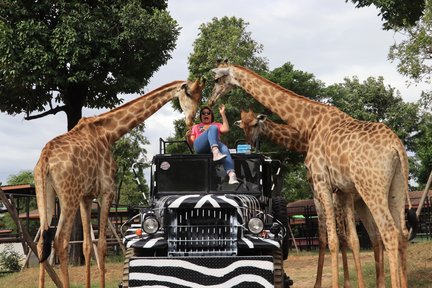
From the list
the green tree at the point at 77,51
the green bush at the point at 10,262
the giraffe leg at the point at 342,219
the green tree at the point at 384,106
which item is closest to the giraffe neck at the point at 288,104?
the giraffe leg at the point at 342,219

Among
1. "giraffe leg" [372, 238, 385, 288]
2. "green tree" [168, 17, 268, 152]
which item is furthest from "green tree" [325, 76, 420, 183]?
"giraffe leg" [372, 238, 385, 288]

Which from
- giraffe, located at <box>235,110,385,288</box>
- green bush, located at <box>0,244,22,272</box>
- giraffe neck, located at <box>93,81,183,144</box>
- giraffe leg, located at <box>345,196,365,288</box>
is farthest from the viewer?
green bush, located at <box>0,244,22,272</box>

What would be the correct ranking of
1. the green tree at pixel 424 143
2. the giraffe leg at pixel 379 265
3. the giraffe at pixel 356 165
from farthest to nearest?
the green tree at pixel 424 143
the giraffe leg at pixel 379 265
the giraffe at pixel 356 165

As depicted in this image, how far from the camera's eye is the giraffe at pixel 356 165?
9.04 m

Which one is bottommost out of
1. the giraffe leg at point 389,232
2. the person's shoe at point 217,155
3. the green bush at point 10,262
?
the green bush at point 10,262

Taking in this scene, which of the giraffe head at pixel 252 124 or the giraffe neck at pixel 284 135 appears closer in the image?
the giraffe head at pixel 252 124

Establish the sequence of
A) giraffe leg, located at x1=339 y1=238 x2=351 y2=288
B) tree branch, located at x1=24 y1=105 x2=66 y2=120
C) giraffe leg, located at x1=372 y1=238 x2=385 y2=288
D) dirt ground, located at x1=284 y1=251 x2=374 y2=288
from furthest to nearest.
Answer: tree branch, located at x1=24 y1=105 x2=66 y2=120, dirt ground, located at x1=284 y1=251 x2=374 y2=288, giraffe leg, located at x1=339 y1=238 x2=351 y2=288, giraffe leg, located at x1=372 y1=238 x2=385 y2=288

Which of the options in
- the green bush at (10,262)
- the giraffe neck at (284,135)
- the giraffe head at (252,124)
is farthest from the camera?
the green bush at (10,262)

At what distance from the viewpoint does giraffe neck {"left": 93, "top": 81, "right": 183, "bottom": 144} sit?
38.3 feet

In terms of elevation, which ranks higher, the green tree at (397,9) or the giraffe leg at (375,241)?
the green tree at (397,9)

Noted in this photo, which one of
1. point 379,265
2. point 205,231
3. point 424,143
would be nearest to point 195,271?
point 205,231

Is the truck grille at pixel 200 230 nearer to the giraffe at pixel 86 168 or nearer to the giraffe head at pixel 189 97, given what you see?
the giraffe at pixel 86 168

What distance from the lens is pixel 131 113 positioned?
11938mm

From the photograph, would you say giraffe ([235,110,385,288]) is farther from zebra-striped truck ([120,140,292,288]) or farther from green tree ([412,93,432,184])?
green tree ([412,93,432,184])
